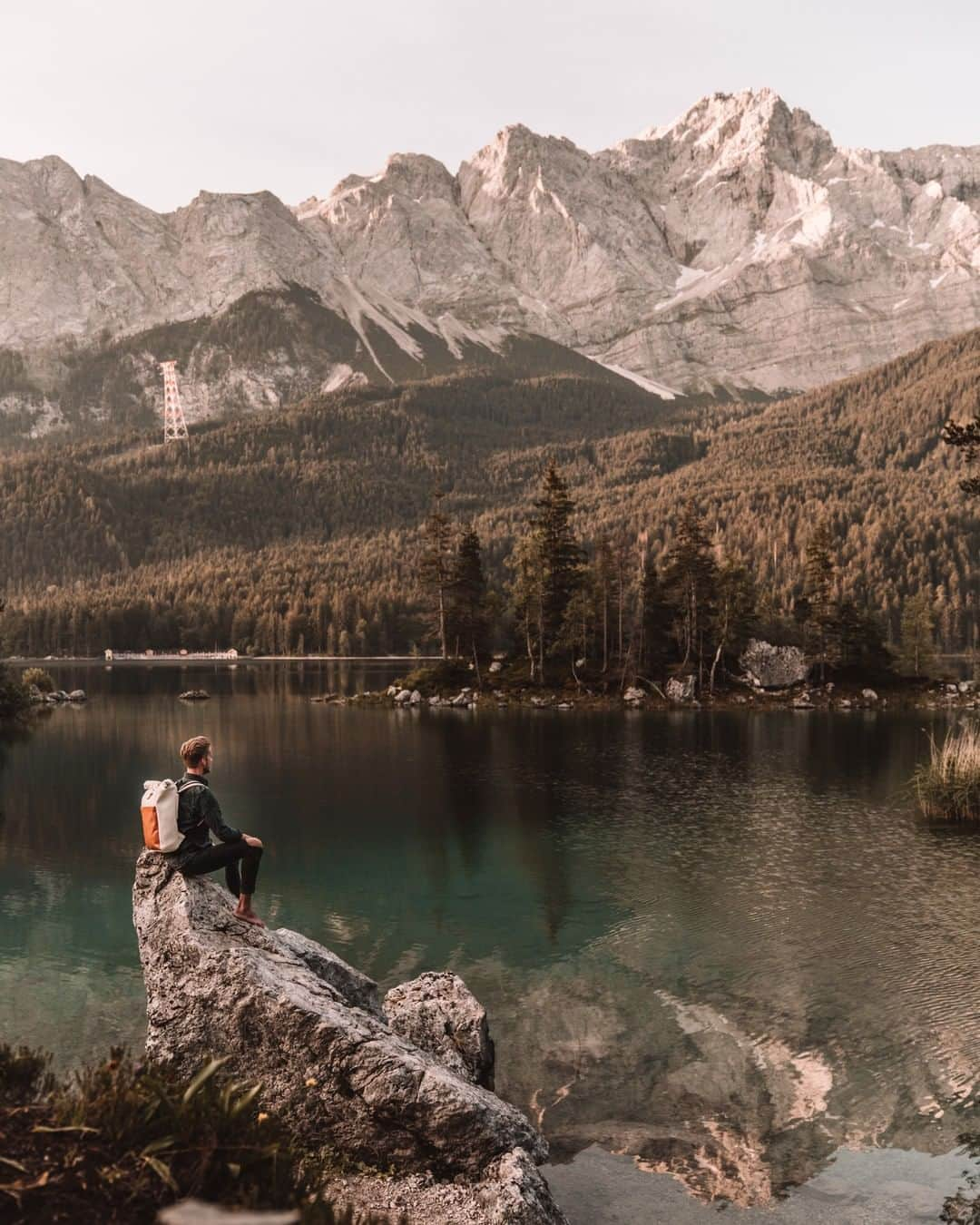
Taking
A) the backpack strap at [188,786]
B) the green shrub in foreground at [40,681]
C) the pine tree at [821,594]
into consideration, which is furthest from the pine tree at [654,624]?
the backpack strap at [188,786]

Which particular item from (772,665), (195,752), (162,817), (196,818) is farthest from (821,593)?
(162,817)

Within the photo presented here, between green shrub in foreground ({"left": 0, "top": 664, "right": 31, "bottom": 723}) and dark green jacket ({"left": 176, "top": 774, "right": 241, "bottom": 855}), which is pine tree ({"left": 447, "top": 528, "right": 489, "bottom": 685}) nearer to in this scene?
green shrub in foreground ({"left": 0, "top": 664, "right": 31, "bottom": 723})

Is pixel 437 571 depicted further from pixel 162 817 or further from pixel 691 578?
pixel 162 817

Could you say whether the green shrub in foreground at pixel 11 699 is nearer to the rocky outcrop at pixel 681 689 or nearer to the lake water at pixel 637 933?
the lake water at pixel 637 933

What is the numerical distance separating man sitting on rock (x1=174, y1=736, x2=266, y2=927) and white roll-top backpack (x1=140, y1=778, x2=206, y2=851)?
23cm

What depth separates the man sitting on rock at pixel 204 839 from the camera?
15344 millimetres

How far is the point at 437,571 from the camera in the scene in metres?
105

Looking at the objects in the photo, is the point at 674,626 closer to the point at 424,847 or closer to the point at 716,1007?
the point at 424,847

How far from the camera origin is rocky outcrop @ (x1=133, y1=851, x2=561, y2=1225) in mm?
13195

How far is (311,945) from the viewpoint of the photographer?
58.5ft

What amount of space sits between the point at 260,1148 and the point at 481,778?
151 feet

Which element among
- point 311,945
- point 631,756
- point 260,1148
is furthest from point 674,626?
point 260,1148

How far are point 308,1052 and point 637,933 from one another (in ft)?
52.0

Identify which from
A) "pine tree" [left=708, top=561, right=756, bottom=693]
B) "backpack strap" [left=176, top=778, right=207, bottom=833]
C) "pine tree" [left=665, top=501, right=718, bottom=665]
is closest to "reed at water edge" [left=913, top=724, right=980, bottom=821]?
"backpack strap" [left=176, top=778, right=207, bottom=833]
